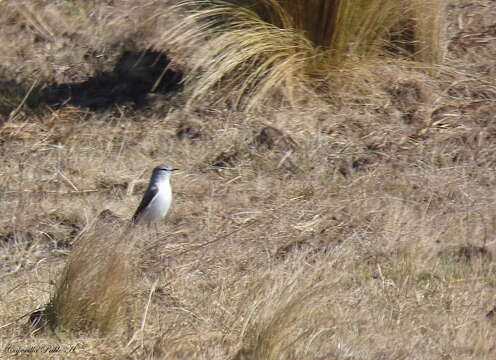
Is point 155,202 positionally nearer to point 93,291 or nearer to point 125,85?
point 93,291

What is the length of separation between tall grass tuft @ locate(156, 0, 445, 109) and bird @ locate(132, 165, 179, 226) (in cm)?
145

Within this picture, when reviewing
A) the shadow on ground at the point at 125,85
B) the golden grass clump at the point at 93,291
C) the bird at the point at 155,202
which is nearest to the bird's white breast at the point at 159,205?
the bird at the point at 155,202

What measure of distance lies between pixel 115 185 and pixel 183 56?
63.6 inches

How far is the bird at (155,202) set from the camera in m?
7.17

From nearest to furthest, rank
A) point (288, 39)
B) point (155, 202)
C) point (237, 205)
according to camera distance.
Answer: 1. point (155, 202)
2. point (237, 205)
3. point (288, 39)

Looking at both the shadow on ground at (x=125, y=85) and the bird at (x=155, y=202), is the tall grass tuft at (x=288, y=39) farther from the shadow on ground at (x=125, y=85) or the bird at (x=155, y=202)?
the bird at (x=155, y=202)

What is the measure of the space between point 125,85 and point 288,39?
1.62 m

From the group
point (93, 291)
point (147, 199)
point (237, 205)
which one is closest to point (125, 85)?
point (237, 205)

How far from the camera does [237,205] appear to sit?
768cm

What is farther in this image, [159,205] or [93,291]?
[159,205]

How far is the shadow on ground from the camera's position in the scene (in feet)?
30.0

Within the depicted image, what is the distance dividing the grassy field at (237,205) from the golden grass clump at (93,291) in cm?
1

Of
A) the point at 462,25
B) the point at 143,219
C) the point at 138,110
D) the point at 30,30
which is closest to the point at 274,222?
the point at 143,219

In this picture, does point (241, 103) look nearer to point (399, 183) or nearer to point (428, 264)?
point (399, 183)
